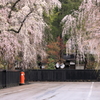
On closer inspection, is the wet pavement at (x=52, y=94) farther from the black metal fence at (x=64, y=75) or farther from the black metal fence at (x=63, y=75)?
the black metal fence at (x=64, y=75)

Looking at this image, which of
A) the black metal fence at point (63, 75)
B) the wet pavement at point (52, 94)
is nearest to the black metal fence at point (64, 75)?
the black metal fence at point (63, 75)

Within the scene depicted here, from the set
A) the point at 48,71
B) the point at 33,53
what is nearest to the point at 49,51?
the point at 48,71

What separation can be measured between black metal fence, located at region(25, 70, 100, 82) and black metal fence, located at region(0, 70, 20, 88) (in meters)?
9.55

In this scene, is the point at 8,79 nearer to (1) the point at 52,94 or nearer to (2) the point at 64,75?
(1) the point at 52,94

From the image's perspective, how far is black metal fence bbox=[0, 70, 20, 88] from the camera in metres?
24.0

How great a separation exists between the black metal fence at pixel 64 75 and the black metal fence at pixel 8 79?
31.3 feet

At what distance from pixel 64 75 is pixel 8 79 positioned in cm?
1407

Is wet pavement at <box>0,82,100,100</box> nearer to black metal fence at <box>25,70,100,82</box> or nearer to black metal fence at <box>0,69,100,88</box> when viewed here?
black metal fence at <box>0,69,100,88</box>

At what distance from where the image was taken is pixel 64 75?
3803cm

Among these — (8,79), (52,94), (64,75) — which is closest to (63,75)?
(64,75)

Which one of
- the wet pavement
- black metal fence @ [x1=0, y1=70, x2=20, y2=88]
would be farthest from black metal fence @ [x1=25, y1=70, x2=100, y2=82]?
the wet pavement

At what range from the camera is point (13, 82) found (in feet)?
88.0

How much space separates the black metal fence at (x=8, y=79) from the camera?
24.0 m

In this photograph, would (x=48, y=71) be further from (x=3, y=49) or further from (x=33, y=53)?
(x=3, y=49)
